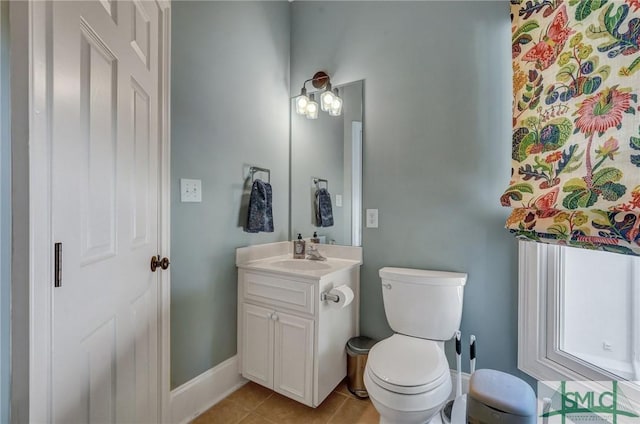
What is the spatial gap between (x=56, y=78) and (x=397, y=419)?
5.37 ft

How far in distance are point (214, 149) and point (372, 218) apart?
111cm

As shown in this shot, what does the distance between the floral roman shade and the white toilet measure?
1.70 feet

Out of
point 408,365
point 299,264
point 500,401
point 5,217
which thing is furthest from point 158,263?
point 500,401

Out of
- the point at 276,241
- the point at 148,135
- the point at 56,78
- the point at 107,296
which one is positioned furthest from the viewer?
the point at 276,241

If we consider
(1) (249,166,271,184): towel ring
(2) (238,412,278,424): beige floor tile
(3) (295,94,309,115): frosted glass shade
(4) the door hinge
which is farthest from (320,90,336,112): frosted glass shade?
(2) (238,412,278,424): beige floor tile

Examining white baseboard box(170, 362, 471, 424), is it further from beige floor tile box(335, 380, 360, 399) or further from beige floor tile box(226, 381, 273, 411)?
beige floor tile box(335, 380, 360, 399)

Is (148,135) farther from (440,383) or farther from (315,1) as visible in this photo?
(315,1)

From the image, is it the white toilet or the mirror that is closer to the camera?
the white toilet

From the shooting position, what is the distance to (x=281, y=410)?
Answer: 1.63 m

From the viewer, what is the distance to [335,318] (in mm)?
1695

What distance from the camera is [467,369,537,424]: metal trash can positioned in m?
0.98

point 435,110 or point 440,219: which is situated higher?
point 435,110

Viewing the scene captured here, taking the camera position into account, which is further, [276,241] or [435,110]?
[276,241]

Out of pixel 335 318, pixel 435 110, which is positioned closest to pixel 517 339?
pixel 335 318
